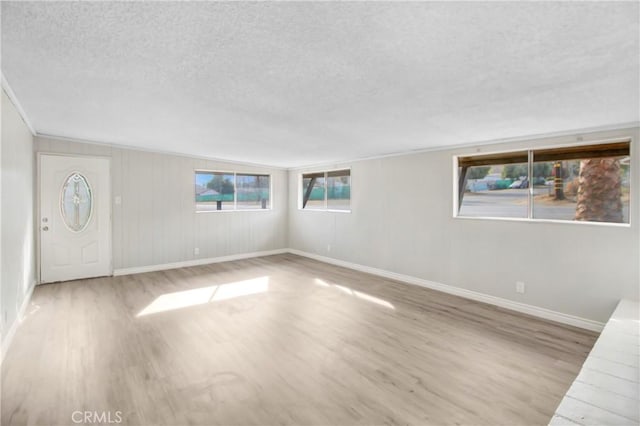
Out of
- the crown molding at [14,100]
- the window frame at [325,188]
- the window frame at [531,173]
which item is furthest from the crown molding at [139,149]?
the window frame at [531,173]

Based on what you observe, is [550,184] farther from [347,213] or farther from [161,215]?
[161,215]

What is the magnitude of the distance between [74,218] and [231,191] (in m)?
2.95

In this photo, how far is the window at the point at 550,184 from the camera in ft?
11.3

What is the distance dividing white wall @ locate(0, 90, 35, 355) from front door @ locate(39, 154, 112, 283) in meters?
0.55

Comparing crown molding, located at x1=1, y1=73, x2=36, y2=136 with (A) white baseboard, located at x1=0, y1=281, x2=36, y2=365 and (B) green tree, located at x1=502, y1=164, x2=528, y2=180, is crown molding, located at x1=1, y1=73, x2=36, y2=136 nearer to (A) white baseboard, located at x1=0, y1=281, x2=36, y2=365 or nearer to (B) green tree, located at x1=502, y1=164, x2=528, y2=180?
(A) white baseboard, located at x1=0, y1=281, x2=36, y2=365

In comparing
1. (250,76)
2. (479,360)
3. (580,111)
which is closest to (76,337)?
(250,76)

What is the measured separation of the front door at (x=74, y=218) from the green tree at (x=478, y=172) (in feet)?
19.8

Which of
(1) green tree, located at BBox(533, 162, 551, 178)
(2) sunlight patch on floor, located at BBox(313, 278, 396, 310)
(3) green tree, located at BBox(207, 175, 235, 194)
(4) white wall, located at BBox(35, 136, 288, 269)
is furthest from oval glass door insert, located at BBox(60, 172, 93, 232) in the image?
(1) green tree, located at BBox(533, 162, 551, 178)

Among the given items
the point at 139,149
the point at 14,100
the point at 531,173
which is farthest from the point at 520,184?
the point at 139,149

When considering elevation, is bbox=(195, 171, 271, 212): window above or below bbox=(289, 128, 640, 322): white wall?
above

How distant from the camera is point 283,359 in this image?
276 centimetres

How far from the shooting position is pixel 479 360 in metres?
2.76

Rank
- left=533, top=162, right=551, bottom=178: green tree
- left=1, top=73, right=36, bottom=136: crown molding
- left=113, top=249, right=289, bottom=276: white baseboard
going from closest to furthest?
left=1, top=73, right=36, bottom=136: crown molding, left=533, top=162, right=551, bottom=178: green tree, left=113, top=249, right=289, bottom=276: white baseboard

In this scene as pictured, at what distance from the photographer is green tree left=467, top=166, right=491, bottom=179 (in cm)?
453
